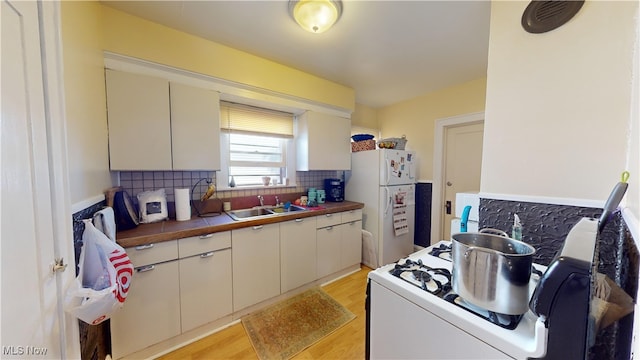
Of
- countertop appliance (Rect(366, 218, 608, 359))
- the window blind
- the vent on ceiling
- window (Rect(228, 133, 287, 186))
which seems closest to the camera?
countertop appliance (Rect(366, 218, 608, 359))

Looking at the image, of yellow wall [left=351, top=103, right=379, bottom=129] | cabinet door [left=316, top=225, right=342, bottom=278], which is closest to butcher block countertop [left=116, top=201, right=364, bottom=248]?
cabinet door [left=316, top=225, right=342, bottom=278]

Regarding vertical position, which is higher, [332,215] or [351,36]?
[351,36]

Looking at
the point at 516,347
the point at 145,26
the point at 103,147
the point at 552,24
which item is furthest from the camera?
the point at 145,26

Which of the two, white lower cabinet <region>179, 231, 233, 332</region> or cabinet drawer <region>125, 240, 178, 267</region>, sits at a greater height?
cabinet drawer <region>125, 240, 178, 267</region>

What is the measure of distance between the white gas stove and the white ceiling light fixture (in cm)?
159

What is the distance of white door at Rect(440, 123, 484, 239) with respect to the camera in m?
2.71

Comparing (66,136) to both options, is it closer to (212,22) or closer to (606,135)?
(212,22)

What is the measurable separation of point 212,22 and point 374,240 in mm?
2734

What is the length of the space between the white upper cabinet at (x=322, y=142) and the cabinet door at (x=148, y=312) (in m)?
1.66

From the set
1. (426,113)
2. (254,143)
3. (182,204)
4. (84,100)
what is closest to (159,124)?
(84,100)

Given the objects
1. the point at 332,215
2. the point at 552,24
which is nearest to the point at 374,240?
the point at 332,215

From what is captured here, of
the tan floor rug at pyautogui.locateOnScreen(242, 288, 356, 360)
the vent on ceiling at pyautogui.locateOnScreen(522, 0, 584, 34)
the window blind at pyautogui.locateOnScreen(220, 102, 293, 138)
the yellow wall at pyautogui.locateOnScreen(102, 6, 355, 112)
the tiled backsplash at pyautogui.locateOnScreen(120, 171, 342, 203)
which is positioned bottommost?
the tan floor rug at pyautogui.locateOnScreen(242, 288, 356, 360)

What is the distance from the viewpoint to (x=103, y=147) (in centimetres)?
145

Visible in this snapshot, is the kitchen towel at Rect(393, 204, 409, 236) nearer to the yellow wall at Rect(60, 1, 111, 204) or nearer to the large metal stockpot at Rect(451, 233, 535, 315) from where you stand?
the large metal stockpot at Rect(451, 233, 535, 315)
